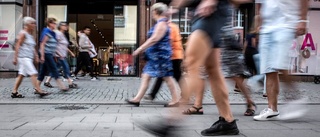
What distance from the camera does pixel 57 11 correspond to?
16.3 m

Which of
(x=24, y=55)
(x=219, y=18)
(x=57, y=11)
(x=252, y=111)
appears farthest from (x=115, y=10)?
(x=219, y=18)

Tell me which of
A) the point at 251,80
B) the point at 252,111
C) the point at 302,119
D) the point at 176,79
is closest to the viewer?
the point at 302,119

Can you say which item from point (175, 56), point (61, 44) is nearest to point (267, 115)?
point (175, 56)

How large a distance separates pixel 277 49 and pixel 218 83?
1345mm

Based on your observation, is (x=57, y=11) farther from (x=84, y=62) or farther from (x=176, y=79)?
(x=176, y=79)

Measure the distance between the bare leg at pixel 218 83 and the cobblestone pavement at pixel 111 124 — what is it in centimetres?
33

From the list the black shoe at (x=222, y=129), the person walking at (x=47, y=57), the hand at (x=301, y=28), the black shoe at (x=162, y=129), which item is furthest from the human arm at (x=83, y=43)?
the black shoe at (x=162, y=129)

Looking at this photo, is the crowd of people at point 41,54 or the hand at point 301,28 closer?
the hand at point 301,28

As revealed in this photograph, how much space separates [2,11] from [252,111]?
12.4 m

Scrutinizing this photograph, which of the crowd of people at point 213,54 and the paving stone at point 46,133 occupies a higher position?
the crowd of people at point 213,54

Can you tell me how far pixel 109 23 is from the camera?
18.3 meters

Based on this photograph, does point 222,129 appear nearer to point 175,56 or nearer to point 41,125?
point 41,125

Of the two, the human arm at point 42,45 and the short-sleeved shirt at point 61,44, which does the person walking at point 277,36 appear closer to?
the human arm at point 42,45

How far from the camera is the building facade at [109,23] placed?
15.5m
